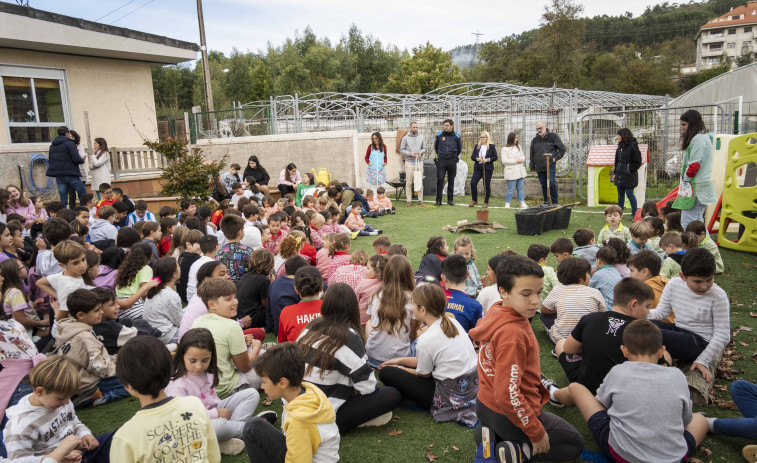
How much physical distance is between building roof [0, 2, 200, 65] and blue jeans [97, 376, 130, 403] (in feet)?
37.0

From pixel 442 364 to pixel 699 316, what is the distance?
6.67ft

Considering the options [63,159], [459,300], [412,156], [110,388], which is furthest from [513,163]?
[110,388]

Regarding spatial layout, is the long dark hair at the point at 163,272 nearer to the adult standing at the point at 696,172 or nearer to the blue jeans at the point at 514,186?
the adult standing at the point at 696,172

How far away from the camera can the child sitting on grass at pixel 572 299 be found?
4.45m

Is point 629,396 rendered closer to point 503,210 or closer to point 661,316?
point 661,316

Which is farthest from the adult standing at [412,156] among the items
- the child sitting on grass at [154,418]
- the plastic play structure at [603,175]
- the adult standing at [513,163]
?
the child sitting on grass at [154,418]

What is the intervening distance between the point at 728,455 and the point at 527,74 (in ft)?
167

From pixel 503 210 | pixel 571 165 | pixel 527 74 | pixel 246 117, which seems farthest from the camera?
pixel 527 74

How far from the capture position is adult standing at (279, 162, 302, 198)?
1338 centimetres

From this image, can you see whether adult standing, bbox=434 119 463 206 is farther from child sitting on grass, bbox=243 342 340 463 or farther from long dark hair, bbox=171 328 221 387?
child sitting on grass, bbox=243 342 340 463

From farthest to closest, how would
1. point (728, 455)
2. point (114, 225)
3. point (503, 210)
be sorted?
1. point (503, 210)
2. point (114, 225)
3. point (728, 455)

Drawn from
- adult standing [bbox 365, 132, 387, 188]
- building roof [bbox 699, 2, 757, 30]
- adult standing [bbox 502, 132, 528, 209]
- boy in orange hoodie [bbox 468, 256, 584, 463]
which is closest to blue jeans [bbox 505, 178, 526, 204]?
adult standing [bbox 502, 132, 528, 209]

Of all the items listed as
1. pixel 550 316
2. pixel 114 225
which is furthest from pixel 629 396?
pixel 114 225

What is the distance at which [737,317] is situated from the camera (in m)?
5.61
